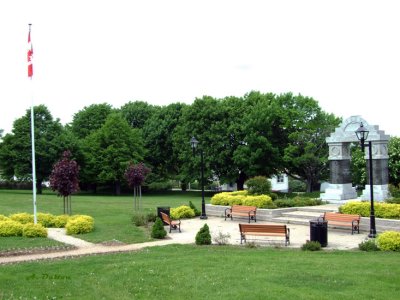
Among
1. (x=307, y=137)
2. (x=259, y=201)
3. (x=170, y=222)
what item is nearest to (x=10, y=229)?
(x=170, y=222)

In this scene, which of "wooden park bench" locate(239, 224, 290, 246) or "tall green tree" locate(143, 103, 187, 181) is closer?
"wooden park bench" locate(239, 224, 290, 246)

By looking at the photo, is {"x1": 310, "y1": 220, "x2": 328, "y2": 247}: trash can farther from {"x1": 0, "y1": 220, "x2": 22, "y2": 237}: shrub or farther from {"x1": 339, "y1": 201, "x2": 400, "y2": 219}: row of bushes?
{"x1": 0, "y1": 220, "x2": 22, "y2": 237}: shrub

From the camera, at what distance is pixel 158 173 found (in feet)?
207

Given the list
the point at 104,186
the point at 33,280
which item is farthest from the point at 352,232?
the point at 104,186

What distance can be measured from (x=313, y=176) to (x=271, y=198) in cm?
2228

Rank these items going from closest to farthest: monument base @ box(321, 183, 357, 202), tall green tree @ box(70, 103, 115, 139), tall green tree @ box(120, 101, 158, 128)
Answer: monument base @ box(321, 183, 357, 202), tall green tree @ box(70, 103, 115, 139), tall green tree @ box(120, 101, 158, 128)

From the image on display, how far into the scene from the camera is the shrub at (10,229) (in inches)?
731

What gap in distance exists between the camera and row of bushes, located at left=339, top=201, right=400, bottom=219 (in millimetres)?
19375

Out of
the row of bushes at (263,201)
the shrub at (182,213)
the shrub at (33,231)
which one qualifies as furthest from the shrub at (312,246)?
the shrub at (182,213)

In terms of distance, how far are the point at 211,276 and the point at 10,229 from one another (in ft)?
38.0

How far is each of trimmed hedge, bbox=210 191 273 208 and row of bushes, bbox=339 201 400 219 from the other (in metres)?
4.47

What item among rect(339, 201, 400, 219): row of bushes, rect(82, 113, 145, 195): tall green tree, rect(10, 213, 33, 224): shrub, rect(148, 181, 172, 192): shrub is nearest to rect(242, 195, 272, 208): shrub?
rect(339, 201, 400, 219): row of bushes

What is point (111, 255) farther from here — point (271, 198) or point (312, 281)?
point (271, 198)

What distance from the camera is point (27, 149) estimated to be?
53.5 metres
